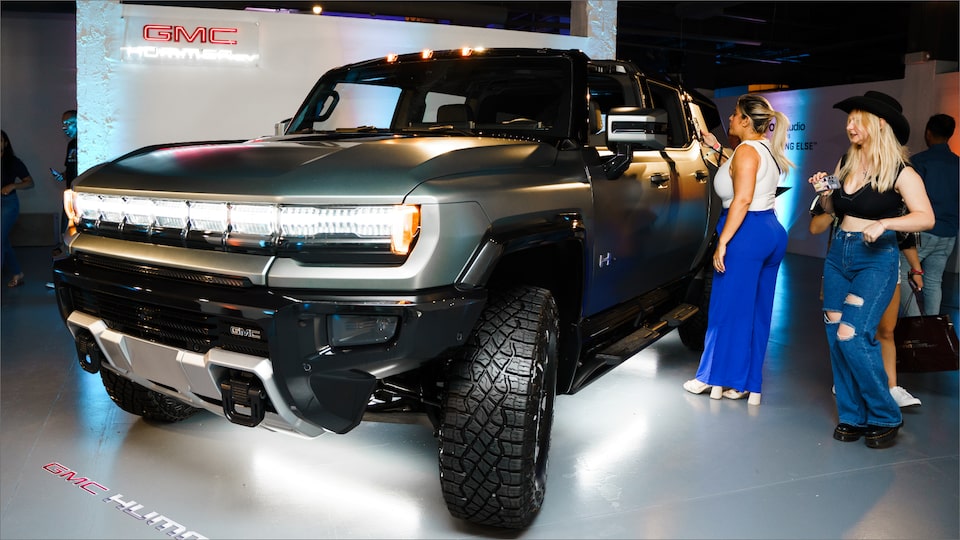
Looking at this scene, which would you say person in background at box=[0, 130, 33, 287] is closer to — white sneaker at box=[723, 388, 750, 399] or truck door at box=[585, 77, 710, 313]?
truck door at box=[585, 77, 710, 313]

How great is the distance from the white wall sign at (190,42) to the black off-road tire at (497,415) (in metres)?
5.11

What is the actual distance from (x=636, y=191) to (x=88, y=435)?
2.63 metres

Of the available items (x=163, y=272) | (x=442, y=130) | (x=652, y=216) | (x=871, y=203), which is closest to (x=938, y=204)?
(x=871, y=203)

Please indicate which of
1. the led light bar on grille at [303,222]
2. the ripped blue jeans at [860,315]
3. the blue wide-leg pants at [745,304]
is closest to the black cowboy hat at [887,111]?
the ripped blue jeans at [860,315]

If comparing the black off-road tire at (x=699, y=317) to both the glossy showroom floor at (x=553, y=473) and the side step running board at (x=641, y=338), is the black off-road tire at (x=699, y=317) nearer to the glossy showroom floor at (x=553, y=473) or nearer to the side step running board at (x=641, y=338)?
the side step running board at (x=641, y=338)

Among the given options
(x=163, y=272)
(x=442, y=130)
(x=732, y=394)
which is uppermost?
(x=442, y=130)

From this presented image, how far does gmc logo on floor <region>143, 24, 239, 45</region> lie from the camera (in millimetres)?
6520

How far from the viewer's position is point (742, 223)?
4195mm

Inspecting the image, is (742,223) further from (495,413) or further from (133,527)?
(133,527)

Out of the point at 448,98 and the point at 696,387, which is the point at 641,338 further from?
the point at 448,98

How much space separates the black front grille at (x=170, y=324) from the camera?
2.28 m

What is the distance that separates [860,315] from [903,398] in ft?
3.33

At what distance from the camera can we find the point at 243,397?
2.31 m

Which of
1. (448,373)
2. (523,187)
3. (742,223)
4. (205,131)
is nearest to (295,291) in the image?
(448,373)
